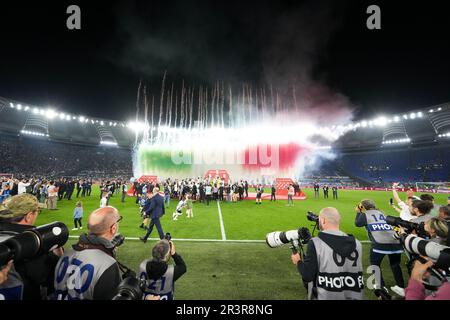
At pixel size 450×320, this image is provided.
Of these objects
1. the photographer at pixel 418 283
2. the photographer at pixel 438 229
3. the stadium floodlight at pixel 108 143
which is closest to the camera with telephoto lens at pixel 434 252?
the photographer at pixel 418 283

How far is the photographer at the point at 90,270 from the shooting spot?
1.94 m

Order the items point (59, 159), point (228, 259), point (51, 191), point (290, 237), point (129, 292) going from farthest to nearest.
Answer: point (59, 159) < point (51, 191) < point (228, 259) < point (290, 237) < point (129, 292)

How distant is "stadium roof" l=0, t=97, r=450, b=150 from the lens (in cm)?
4503

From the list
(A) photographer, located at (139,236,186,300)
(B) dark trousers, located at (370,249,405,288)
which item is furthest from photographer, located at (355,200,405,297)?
(A) photographer, located at (139,236,186,300)

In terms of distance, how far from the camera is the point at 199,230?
32.8 ft

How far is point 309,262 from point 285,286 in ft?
9.13

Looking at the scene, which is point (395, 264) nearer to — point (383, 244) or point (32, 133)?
point (383, 244)

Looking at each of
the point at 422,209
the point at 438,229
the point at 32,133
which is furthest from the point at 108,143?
the point at 438,229

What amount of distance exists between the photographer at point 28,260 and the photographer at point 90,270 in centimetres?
20

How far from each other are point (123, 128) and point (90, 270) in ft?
253

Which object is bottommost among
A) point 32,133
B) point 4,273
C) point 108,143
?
point 4,273

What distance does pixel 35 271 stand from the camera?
6.86 ft
